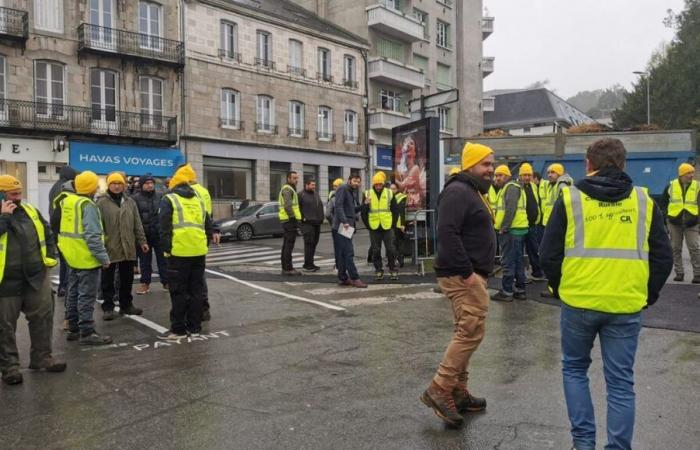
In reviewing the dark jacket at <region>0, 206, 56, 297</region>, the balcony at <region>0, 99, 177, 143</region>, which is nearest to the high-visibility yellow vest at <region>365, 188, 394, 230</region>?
the dark jacket at <region>0, 206, 56, 297</region>

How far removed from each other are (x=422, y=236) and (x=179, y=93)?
1942 cm

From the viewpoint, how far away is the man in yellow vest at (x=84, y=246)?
6.45 m

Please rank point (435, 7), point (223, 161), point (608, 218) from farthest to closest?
1. point (435, 7)
2. point (223, 161)
3. point (608, 218)

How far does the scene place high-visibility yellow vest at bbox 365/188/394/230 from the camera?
421 inches

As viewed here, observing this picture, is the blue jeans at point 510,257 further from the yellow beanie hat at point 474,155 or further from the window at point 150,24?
the window at point 150,24

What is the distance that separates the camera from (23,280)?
5320 millimetres

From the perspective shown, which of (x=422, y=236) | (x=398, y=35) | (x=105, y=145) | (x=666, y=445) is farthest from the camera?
Result: (x=398, y=35)

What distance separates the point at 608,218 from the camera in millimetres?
3293

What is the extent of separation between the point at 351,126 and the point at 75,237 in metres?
30.7

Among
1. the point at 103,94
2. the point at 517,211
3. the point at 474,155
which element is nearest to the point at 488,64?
the point at 103,94

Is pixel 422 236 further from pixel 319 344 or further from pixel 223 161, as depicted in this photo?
pixel 223 161

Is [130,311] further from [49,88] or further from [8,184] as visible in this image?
[49,88]

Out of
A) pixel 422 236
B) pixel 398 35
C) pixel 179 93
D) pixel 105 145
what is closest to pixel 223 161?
pixel 179 93

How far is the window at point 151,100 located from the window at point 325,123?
9.51 meters
